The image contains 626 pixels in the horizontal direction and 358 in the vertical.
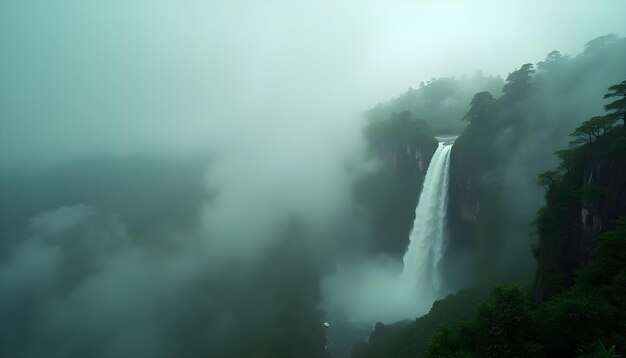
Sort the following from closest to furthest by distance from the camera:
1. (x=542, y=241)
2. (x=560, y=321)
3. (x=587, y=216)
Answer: (x=560, y=321) → (x=587, y=216) → (x=542, y=241)

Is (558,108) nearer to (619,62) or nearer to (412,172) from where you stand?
(619,62)

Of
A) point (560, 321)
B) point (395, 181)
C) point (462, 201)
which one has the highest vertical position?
point (395, 181)

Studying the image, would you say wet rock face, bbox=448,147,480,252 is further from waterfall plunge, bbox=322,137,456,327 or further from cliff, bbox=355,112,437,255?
cliff, bbox=355,112,437,255

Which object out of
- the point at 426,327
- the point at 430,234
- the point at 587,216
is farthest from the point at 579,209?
the point at 430,234

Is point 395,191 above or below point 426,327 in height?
above

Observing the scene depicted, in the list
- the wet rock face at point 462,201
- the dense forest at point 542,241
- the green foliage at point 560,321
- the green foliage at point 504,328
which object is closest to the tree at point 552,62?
the dense forest at point 542,241

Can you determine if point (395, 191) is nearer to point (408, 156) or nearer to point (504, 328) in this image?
point (408, 156)

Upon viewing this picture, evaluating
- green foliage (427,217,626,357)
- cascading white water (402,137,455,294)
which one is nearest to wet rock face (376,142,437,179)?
cascading white water (402,137,455,294)

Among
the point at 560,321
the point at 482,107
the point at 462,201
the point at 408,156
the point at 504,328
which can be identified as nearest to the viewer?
the point at 560,321

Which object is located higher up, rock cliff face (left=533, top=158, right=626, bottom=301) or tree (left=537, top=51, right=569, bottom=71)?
tree (left=537, top=51, right=569, bottom=71)
